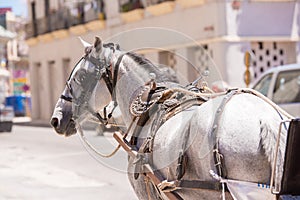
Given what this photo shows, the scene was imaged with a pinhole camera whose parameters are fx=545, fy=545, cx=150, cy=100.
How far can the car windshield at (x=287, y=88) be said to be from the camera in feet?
34.3

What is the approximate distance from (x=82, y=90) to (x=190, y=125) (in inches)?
52.5

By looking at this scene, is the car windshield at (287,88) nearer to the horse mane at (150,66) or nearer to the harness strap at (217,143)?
the horse mane at (150,66)

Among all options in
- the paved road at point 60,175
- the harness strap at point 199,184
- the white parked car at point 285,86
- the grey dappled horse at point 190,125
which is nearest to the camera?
the grey dappled horse at point 190,125

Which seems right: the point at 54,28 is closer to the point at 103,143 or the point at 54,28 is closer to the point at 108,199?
the point at 108,199

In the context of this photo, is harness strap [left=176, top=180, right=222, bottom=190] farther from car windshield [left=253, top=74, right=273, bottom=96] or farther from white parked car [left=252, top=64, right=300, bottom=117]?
car windshield [left=253, top=74, right=273, bottom=96]

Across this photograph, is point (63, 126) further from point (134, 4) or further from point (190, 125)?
point (134, 4)

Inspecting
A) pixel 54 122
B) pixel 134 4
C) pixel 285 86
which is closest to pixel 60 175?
pixel 285 86

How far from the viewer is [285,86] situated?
10.7m

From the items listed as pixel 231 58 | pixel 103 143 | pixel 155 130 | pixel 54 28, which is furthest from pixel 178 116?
pixel 54 28

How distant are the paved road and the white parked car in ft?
10.9

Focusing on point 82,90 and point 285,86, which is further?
point 285,86

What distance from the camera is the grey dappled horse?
3.39 metres

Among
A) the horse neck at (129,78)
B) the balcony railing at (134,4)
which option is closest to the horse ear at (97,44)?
the horse neck at (129,78)

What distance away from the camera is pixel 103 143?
5094 millimetres
